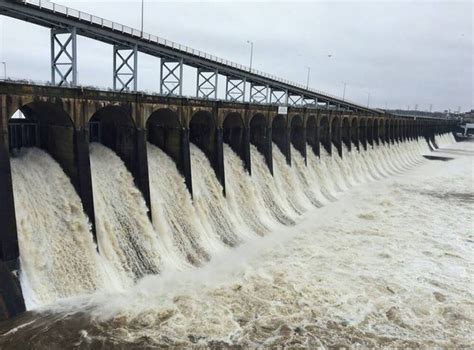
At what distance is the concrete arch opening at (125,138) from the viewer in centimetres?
2411

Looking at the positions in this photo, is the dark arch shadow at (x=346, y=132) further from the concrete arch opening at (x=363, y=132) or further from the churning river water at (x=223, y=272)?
the churning river water at (x=223, y=272)

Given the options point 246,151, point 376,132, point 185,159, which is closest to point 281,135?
point 246,151

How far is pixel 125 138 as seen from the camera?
2492 cm

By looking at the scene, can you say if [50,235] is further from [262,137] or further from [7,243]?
[262,137]

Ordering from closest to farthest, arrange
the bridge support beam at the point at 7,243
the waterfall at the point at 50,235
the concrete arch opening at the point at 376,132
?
the bridge support beam at the point at 7,243 → the waterfall at the point at 50,235 → the concrete arch opening at the point at 376,132

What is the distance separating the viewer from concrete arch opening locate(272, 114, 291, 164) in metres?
41.9

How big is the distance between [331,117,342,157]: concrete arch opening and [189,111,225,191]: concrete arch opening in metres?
27.5

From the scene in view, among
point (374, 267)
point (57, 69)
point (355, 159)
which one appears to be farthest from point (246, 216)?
point (355, 159)

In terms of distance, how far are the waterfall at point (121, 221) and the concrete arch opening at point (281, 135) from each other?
21.0 m

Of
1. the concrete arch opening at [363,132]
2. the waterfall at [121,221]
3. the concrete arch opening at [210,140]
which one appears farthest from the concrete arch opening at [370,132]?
the waterfall at [121,221]

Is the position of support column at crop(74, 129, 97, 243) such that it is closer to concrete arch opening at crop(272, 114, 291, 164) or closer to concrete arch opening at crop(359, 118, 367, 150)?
concrete arch opening at crop(272, 114, 291, 164)

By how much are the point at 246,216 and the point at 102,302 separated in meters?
14.8

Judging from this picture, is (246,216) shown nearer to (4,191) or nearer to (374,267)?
(374,267)

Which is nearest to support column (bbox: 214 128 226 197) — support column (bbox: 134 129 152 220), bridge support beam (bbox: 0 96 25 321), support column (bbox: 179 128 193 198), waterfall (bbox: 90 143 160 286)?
support column (bbox: 179 128 193 198)
